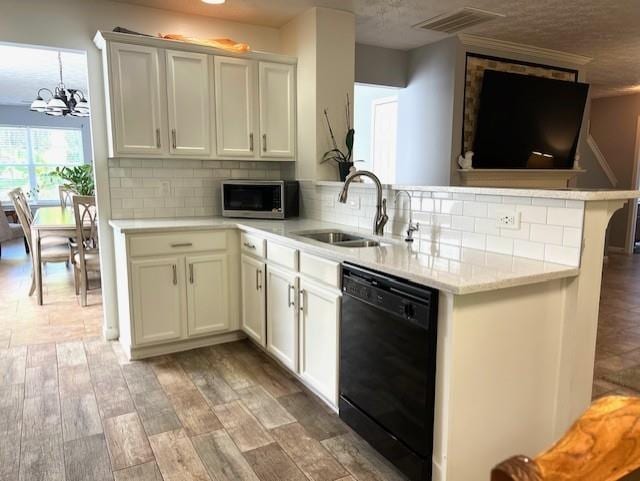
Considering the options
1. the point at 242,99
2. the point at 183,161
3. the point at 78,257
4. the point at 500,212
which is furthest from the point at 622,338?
the point at 78,257

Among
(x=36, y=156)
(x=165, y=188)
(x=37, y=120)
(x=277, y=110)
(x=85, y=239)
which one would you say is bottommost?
(x=85, y=239)

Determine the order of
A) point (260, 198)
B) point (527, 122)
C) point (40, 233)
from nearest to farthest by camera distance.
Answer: point (260, 198), point (40, 233), point (527, 122)

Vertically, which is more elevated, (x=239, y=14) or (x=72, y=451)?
(x=239, y=14)

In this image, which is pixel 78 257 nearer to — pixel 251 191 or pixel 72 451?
pixel 251 191

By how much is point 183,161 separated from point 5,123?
721cm

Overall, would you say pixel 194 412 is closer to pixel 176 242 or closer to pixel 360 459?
pixel 360 459

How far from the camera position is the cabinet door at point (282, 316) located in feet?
8.96

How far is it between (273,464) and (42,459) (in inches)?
40.0

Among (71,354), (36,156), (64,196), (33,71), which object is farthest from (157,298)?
(36,156)

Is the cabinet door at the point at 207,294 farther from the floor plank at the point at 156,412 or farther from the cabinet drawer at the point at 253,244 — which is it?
the floor plank at the point at 156,412

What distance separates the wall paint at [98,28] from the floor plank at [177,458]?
160 centimetres

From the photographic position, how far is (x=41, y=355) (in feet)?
→ 10.8

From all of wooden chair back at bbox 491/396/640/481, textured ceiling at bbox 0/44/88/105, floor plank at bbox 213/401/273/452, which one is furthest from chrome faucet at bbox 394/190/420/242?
textured ceiling at bbox 0/44/88/105

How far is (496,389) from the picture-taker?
1818 mm
